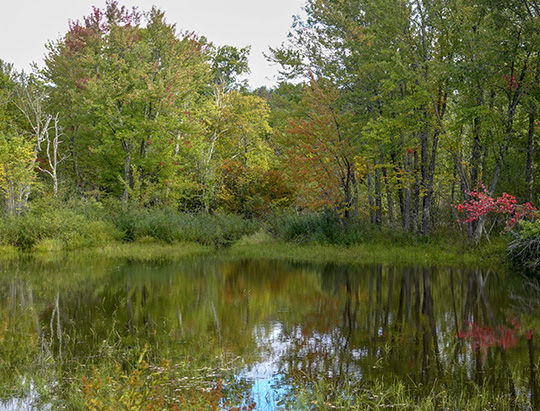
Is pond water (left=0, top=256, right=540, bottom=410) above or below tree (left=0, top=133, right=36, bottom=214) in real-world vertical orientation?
below

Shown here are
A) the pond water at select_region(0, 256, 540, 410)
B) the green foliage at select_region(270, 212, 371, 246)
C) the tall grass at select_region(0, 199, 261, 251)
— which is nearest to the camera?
the pond water at select_region(0, 256, 540, 410)

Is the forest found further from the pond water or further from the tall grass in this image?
the pond water

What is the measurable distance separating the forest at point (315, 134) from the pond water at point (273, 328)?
Answer: 428 centimetres

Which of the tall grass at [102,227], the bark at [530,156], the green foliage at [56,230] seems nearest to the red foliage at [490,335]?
the bark at [530,156]

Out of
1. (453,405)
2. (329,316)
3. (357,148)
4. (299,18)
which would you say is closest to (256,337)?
(329,316)

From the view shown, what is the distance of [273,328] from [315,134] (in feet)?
49.4

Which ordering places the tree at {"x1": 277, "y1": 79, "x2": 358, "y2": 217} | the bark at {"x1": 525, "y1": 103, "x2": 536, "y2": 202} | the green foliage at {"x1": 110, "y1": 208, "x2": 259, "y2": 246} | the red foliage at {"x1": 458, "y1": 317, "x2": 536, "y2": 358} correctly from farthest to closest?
the green foliage at {"x1": 110, "y1": 208, "x2": 259, "y2": 246} < the tree at {"x1": 277, "y1": 79, "x2": 358, "y2": 217} < the bark at {"x1": 525, "y1": 103, "x2": 536, "y2": 202} < the red foliage at {"x1": 458, "y1": 317, "x2": 536, "y2": 358}

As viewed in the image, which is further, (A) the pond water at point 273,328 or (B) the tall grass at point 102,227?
(B) the tall grass at point 102,227

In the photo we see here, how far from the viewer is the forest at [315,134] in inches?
706

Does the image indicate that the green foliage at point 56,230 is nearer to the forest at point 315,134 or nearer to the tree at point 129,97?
the forest at point 315,134

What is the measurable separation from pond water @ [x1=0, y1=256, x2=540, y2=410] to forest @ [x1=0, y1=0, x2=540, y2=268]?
4.28m

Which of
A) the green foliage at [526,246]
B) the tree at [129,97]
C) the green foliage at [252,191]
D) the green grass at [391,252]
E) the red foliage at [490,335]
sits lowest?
the red foliage at [490,335]

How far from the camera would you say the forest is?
706 inches

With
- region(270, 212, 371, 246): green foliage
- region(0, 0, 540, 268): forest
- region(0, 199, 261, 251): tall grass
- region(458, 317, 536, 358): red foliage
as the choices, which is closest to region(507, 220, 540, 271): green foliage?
region(0, 0, 540, 268): forest
